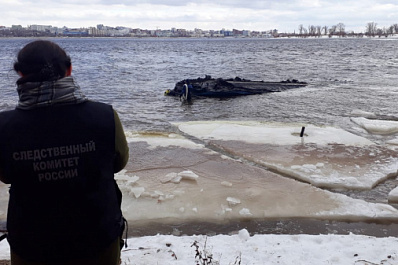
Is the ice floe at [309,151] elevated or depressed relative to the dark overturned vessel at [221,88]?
depressed

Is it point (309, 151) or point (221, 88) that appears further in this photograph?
point (221, 88)

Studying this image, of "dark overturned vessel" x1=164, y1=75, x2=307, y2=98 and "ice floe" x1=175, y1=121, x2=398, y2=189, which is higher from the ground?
"dark overturned vessel" x1=164, y1=75, x2=307, y2=98

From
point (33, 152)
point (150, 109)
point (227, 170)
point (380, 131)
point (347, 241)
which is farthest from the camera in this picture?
point (150, 109)

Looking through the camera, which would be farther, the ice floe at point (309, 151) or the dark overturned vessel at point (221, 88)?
the dark overturned vessel at point (221, 88)

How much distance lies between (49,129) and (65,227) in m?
0.54

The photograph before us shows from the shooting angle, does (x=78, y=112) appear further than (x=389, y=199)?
No

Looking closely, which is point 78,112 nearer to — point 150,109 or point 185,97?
point 150,109

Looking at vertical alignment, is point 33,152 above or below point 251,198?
above

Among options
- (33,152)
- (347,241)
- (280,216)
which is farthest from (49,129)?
(280,216)

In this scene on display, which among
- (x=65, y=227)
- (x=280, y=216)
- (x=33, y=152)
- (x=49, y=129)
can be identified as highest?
(x=49, y=129)

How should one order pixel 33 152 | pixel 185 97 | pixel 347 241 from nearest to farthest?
pixel 33 152 < pixel 347 241 < pixel 185 97

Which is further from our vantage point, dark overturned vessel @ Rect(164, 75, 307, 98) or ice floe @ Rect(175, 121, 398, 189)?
dark overturned vessel @ Rect(164, 75, 307, 98)

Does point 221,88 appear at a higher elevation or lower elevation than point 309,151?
higher

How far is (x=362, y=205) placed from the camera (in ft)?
18.7
